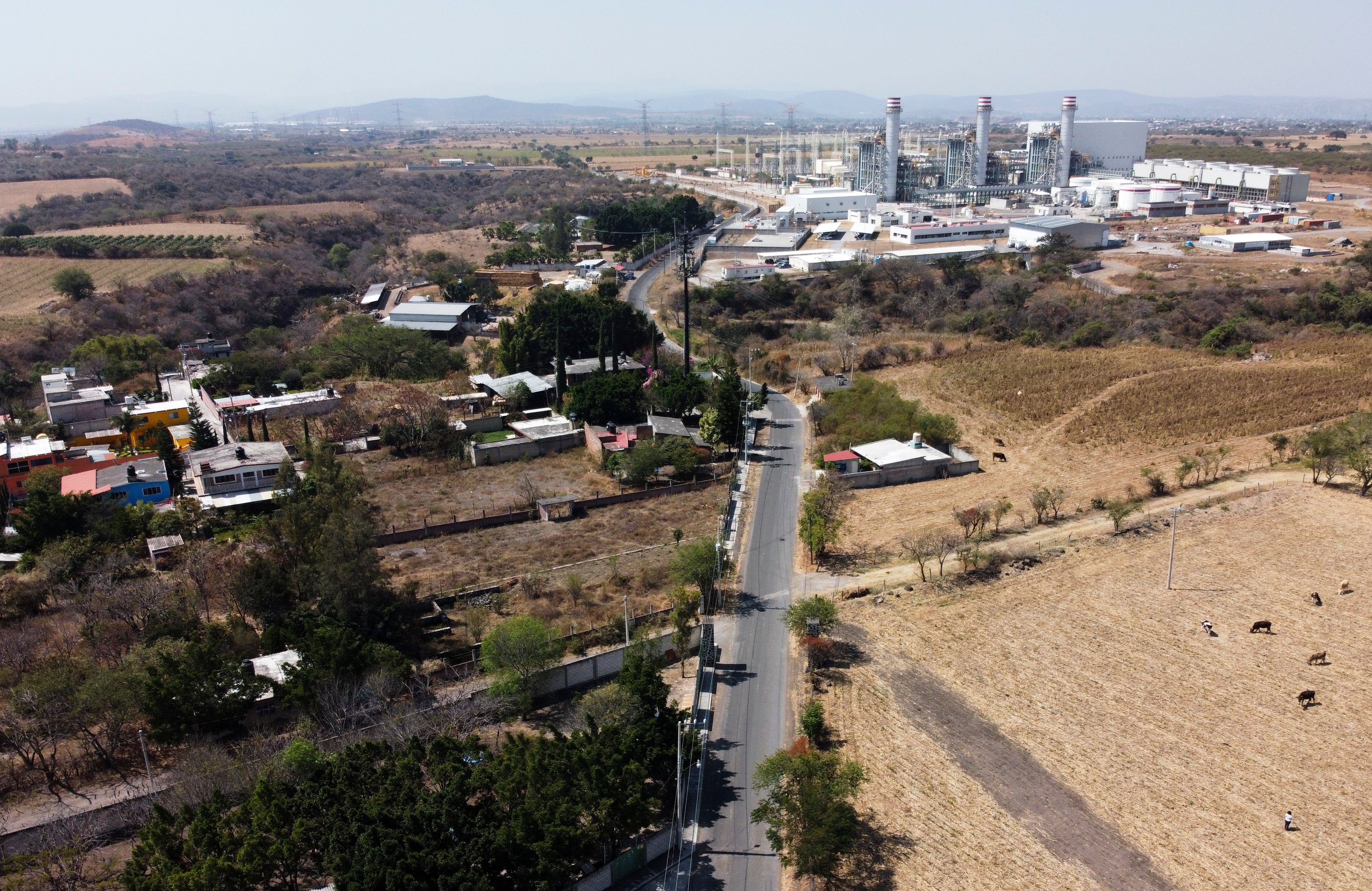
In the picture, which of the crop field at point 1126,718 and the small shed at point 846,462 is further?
the small shed at point 846,462

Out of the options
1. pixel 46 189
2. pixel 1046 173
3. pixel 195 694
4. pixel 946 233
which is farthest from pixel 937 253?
pixel 46 189

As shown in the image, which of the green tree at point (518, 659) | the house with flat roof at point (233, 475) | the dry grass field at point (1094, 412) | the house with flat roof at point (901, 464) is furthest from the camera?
the house with flat roof at point (901, 464)

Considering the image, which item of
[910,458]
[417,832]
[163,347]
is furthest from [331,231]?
[417,832]

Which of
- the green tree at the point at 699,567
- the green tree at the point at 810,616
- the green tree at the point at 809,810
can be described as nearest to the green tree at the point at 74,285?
the green tree at the point at 699,567

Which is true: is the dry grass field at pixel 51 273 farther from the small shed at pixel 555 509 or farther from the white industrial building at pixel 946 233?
the white industrial building at pixel 946 233

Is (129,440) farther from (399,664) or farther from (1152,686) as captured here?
(1152,686)

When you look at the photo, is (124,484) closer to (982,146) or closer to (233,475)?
(233,475)
